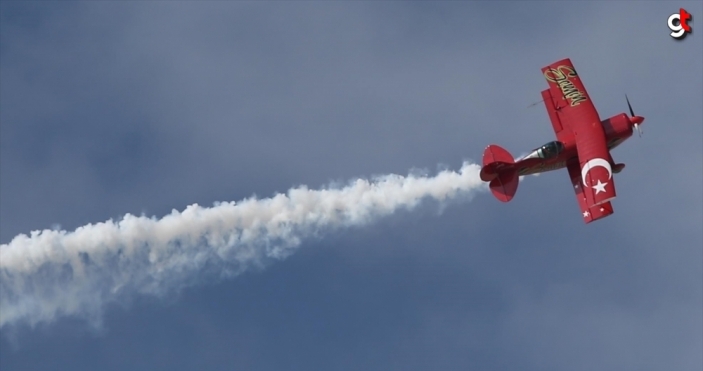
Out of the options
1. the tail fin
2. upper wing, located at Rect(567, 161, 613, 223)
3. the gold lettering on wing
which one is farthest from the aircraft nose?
the tail fin

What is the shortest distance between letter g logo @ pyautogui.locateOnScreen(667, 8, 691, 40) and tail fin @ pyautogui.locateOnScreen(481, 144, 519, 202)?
1586cm

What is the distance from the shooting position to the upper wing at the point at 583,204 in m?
79.9

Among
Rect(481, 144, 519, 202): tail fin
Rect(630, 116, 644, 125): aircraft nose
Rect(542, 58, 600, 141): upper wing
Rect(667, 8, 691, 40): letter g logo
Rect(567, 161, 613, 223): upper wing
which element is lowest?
Rect(567, 161, 613, 223): upper wing

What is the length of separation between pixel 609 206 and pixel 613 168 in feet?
9.67

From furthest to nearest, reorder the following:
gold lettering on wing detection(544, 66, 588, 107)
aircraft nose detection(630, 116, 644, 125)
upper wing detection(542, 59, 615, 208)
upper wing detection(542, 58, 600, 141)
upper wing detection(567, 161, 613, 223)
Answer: gold lettering on wing detection(544, 66, 588, 107)
upper wing detection(542, 58, 600, 141)
aircraft nose detection(630, 116, 644, 125)
upper wing detection(542, 59, 615, 208)
upper wing detection(567, 161, 613, 223)

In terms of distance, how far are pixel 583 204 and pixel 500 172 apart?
17.8ft

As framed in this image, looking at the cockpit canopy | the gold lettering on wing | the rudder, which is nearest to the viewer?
the cockpit canopy

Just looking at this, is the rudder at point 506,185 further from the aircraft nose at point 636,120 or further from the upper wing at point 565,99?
the aircraft nose at point 636,120

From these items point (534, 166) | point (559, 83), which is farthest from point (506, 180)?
point (559, 83)

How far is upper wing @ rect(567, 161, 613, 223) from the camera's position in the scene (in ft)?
262

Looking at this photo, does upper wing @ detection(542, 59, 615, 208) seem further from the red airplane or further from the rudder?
the rudder

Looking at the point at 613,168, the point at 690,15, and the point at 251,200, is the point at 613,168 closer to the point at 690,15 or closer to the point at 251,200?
the point at 690,15

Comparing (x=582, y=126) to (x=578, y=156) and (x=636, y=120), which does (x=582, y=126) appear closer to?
(x=578, y=156)

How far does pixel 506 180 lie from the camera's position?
8331 centimetres
